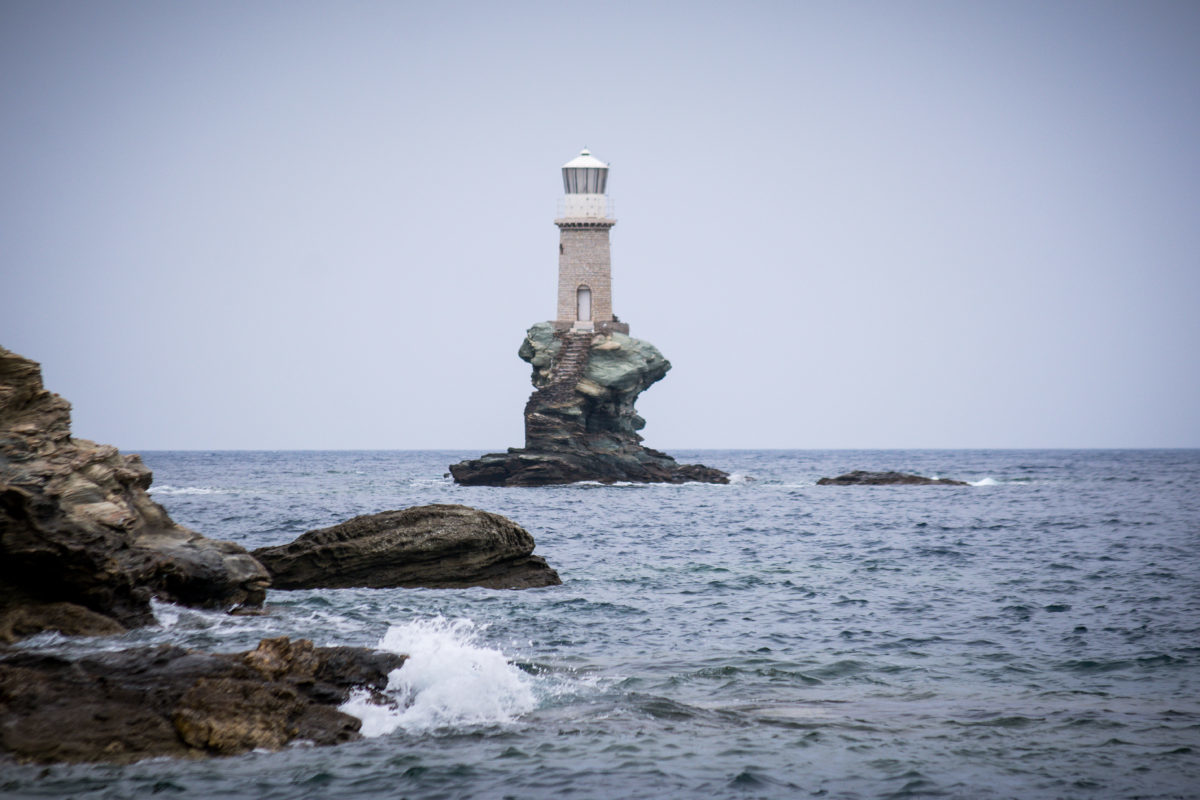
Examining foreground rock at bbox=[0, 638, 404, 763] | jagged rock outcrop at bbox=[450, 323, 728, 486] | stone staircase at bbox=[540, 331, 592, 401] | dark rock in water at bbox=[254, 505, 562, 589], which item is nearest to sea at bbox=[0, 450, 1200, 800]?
foreground rock at bbox=[0, 638, 404, 763]

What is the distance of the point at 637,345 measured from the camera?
6700cm

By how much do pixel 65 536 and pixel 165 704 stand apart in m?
5.09

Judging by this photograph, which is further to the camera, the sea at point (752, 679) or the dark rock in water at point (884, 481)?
the dark rock in water at point (884, 481)

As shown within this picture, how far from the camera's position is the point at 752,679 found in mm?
13953

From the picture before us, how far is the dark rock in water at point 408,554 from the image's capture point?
67.6ft

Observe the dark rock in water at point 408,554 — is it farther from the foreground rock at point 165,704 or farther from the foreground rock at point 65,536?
the foreground rock at point 165,704

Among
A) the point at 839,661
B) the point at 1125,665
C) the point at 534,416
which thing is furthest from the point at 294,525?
the point at 534,416

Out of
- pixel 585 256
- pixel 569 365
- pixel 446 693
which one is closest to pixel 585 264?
pixel 585 256

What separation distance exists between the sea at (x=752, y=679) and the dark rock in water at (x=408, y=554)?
56 cm

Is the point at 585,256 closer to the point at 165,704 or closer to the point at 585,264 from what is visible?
the point at 585,264

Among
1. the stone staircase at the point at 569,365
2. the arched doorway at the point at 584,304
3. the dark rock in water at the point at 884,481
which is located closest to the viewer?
the stone staircase at the point at 569,365

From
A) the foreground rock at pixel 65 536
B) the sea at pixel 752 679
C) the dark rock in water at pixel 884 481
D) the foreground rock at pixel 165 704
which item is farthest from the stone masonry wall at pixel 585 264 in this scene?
the foreground rock at pixel 165 704

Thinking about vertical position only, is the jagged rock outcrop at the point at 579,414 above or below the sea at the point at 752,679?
above

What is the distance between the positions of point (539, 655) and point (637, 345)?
172 feet
